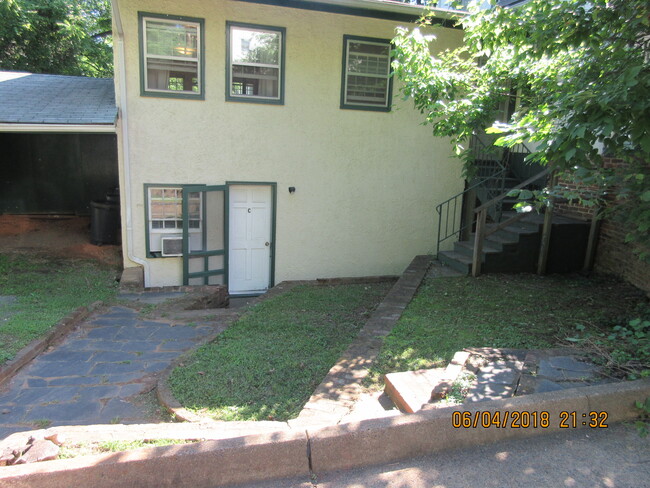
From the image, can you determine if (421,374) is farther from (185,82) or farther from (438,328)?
(185,82)

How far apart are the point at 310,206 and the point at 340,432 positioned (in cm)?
669

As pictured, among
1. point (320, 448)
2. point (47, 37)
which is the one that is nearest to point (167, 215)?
point (320, 448)

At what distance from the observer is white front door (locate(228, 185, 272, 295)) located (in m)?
9.01

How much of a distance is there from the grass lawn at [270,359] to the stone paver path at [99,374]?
0.42 meters

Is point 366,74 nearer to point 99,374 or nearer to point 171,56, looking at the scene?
point 171,56

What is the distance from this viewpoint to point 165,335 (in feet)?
20.3

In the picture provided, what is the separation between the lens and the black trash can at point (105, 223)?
10164 millimetres

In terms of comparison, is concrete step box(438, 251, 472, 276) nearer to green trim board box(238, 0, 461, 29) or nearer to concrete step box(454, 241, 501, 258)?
concrete step box(454, 241, 501, 258)

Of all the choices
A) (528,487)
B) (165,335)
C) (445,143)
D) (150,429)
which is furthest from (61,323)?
(445,143)

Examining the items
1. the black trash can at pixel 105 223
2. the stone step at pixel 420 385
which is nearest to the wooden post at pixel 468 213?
the stone step at pixel 420 385

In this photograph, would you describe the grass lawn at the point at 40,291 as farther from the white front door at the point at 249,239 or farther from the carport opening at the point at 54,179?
the carport opening at the point at 54,179

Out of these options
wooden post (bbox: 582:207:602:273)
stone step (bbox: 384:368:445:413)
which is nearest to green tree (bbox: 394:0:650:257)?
stone step (bbox: 384:368:445:413)

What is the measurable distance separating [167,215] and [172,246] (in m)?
0.59

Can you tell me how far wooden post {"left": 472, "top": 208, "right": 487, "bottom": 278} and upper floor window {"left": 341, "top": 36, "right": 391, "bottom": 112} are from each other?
3080 millimetres
